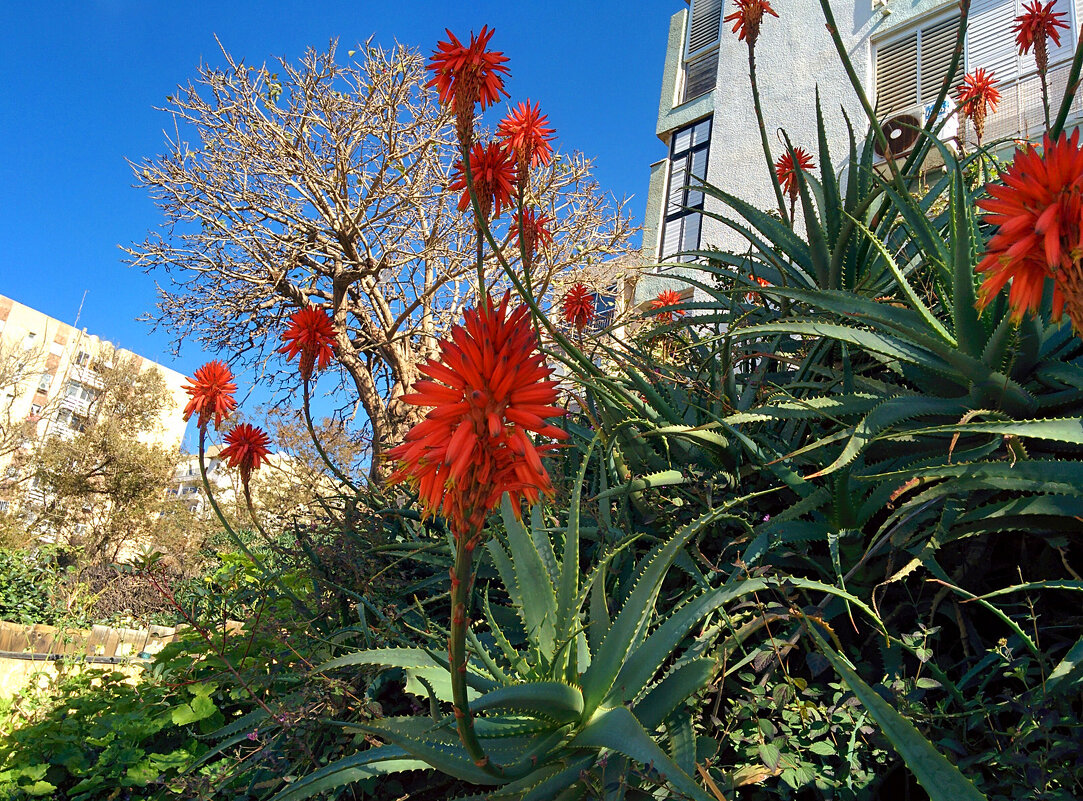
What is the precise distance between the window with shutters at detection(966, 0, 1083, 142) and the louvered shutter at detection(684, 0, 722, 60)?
14.9 ft

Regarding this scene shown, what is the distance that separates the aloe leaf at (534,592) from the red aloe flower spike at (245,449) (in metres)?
1.68

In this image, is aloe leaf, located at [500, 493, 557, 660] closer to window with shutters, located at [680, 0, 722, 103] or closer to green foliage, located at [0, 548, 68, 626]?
green foliage, located at [0, 548, 68, 626]

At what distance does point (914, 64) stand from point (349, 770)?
12.4m

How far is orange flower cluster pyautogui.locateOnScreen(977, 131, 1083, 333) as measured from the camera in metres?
0.90

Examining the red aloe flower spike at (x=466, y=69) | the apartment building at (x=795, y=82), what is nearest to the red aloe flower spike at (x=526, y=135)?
the red aloe flower spike at (x=466, y=69)

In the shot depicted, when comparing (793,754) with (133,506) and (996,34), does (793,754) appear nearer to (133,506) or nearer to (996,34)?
(996,34)

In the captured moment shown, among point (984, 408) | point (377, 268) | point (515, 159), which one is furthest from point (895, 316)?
point (377, 268)

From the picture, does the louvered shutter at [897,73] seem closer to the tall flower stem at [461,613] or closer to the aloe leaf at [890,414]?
the aloe leaf at [890,414]

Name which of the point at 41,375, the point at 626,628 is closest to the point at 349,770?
the point at 626,628

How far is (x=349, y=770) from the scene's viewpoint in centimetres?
127

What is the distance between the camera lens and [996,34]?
9.73 metres

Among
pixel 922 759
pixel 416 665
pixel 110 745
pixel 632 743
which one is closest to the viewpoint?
pixel 922 759

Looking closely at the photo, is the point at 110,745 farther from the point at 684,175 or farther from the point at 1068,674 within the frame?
the point at 684,175

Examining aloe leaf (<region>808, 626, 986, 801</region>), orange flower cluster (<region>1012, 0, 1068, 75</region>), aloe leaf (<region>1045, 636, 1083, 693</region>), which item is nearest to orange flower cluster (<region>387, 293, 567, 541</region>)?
aloe leaf (<region>808, 626, 986, 801</region>)
